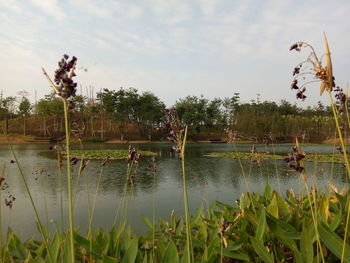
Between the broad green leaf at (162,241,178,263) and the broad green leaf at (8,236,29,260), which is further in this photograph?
the broad green leaf at (8,236,29,260)

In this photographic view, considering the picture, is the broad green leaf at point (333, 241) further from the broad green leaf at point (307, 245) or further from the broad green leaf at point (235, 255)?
the broad green leaf at point (235, 255)

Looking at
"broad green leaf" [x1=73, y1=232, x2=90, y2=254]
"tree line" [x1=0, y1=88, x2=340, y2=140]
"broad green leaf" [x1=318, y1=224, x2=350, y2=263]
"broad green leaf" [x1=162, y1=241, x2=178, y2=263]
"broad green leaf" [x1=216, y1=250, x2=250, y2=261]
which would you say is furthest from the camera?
"tree line" [x1=0, y1=88, x2=340, y2=140]

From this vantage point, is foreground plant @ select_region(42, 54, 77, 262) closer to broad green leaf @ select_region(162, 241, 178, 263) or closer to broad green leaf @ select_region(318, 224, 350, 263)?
broad green leaf @ select_region(162, 241, 178, 263)

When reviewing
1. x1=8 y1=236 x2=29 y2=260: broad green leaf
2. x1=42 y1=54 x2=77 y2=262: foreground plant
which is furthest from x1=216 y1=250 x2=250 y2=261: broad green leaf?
x1=8 y1=236 x2=29 y2=260: broad green leaf

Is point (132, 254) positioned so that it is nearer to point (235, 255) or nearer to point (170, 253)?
point (170, 253)

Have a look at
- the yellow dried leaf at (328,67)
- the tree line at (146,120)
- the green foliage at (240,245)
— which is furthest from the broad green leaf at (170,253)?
the tree line at (146,120)

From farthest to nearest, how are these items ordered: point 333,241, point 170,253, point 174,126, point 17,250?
point 17,250 < point 170,253 < point 333,241 < point 174,126

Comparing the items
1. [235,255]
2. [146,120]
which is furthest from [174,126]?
[146,120]

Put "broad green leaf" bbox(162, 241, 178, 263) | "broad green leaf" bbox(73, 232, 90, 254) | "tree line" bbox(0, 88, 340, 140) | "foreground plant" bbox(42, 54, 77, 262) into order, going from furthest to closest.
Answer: "tree line" bbox(0, 88, 340, 140), "broad green leaf" bbox(73, 232, 90, 254), "broad green leaf" bbox(162, 241, 178, 263), "foreground plant" bbox(42, 54, 77, 262)

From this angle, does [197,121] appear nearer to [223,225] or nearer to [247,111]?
[247,111]

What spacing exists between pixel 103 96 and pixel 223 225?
56.7 m

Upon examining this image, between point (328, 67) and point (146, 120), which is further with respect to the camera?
point (146, 120)

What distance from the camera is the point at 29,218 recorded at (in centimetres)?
628

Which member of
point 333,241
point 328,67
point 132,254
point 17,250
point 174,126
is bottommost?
point 17,250
